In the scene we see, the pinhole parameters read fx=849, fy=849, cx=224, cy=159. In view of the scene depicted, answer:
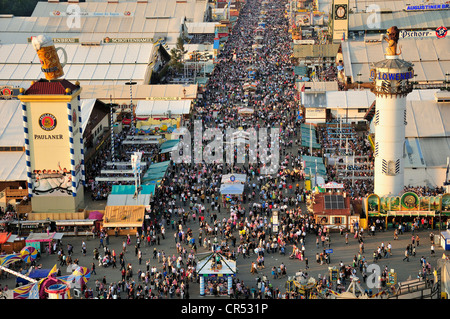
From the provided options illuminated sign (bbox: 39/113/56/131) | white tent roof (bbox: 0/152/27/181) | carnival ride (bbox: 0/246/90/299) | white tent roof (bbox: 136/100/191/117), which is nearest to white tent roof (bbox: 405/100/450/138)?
white tent roof (bbox: 136/100/191/117)

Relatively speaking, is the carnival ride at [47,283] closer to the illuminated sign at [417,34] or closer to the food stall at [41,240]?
the food stall at [41,240]

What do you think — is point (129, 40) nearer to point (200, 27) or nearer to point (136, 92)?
point (136, 92)

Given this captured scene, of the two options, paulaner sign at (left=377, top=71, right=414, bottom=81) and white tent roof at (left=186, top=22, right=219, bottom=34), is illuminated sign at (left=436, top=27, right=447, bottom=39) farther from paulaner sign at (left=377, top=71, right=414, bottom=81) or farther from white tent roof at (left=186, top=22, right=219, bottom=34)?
paulaner sign at (left=377, top=71, right=414, bottom=81)

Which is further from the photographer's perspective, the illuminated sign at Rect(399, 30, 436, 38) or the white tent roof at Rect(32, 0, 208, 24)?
the white tent roof at Rect(32, 0, 208, 24)

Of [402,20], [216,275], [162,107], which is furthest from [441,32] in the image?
[216,275]

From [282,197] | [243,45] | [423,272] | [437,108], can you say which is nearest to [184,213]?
[282,197]
